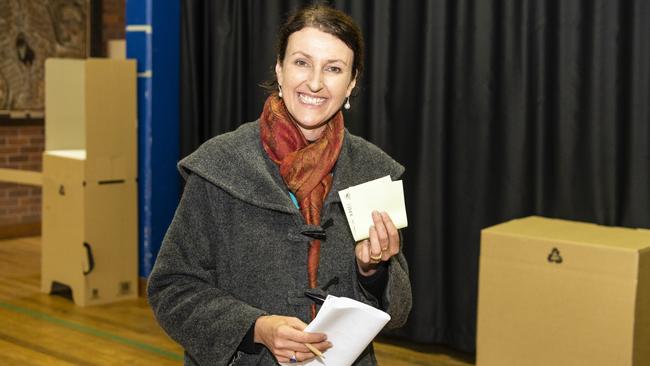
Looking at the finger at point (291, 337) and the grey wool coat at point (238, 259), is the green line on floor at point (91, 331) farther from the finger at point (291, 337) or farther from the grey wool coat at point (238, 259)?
the finger at point (291, 337)

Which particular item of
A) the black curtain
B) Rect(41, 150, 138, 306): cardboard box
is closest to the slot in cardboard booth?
Rect(41, 150, 138, 306): cardboard box

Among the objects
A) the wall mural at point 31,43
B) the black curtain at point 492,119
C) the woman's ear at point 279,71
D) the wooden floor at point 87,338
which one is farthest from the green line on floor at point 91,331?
the woman's ear at point 279,71

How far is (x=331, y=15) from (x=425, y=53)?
2518 mm

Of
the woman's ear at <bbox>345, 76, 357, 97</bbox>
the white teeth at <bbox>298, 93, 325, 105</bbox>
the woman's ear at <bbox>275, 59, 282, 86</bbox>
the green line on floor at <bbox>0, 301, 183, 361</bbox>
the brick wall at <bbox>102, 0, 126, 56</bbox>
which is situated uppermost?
the brick wall at <bbox>102, 0, 126, 56</bbox>

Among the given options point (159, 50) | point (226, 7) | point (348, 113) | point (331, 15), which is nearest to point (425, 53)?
point (348, 113)

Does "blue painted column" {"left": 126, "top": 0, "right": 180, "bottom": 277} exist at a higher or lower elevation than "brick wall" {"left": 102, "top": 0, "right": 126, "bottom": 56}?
lower

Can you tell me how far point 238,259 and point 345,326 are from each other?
0.79 ft

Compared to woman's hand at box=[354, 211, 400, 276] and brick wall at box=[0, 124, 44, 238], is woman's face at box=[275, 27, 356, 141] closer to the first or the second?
woman's hand at box=[354, 211, 400, 276]

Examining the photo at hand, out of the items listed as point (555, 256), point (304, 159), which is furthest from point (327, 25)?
point (555, 256)

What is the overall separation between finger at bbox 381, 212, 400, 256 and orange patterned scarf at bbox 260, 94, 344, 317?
0.15 meters

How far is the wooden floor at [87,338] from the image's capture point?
414 centimetres

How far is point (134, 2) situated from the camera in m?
5.24

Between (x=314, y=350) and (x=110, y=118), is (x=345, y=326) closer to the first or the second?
(x=314, y=350)

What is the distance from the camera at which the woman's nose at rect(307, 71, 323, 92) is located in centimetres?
172
